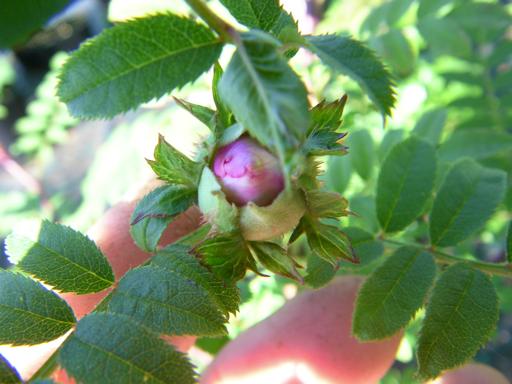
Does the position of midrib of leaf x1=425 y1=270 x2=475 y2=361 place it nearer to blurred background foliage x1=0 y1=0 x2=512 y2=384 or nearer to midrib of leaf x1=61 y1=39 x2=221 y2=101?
blurred background foliage x1=0 y1=0 x2=512 y2=384

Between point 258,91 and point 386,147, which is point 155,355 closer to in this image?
point 258,91

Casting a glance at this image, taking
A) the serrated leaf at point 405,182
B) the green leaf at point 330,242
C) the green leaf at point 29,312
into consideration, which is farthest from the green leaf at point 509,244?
the green leaf at point 29,312

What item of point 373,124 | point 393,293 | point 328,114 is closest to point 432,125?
point 373,124

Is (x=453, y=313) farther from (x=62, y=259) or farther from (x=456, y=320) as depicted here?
(x=62, y=259)

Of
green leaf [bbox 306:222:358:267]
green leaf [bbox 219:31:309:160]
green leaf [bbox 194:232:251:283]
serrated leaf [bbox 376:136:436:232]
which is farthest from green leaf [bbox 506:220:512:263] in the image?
green leaf [bbox 219:31:309:160]

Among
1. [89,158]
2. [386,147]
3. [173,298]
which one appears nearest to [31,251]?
[173,298]

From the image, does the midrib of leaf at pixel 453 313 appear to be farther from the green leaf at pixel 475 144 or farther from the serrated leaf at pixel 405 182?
the green leaf at pixel 475 144
